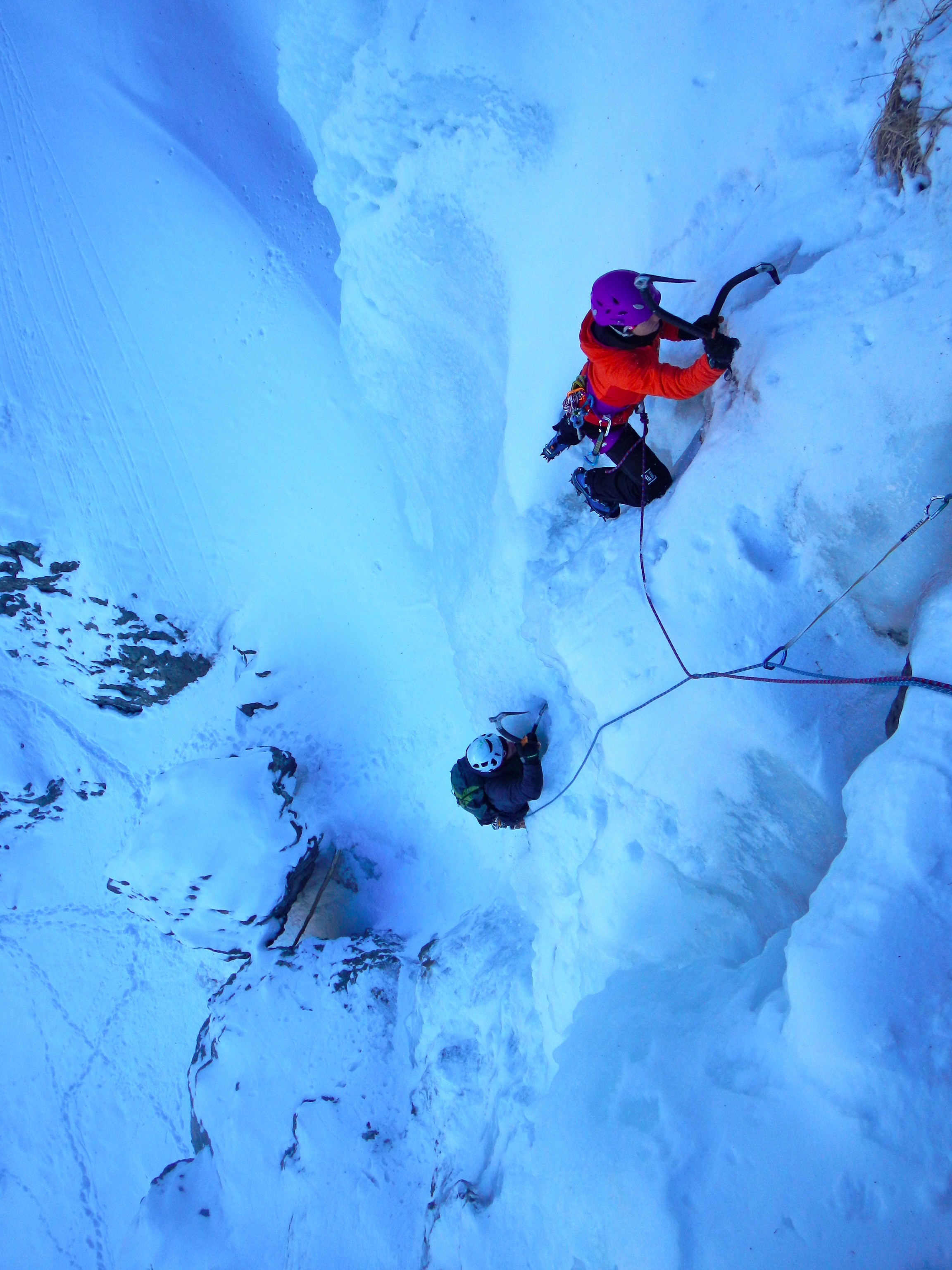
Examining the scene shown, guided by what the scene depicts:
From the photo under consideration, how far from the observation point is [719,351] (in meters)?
2.19

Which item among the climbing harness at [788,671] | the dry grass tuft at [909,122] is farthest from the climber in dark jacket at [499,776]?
the dry grass tuft at [909,122]

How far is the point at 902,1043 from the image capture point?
5.70 ft

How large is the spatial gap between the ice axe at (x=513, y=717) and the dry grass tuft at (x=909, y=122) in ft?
9.28

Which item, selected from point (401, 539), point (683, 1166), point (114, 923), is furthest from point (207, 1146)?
point (401, 539)

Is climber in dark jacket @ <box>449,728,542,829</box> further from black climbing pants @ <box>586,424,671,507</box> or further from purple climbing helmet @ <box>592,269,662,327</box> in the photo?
purple climbing helmet @ <box>592,269,662,327</box>

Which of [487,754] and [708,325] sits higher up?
[708,325]

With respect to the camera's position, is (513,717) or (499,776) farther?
(513,717)

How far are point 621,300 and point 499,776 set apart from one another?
8.36 feet

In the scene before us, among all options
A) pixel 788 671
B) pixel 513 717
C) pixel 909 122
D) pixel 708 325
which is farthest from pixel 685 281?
pixel 513 717

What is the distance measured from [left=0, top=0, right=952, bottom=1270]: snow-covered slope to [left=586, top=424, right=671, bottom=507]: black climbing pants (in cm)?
17

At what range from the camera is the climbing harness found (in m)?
2.02

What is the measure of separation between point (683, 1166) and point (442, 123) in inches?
200

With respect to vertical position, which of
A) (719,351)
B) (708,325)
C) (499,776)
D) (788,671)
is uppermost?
(708,325)

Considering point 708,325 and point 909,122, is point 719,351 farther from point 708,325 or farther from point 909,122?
point 909,122
